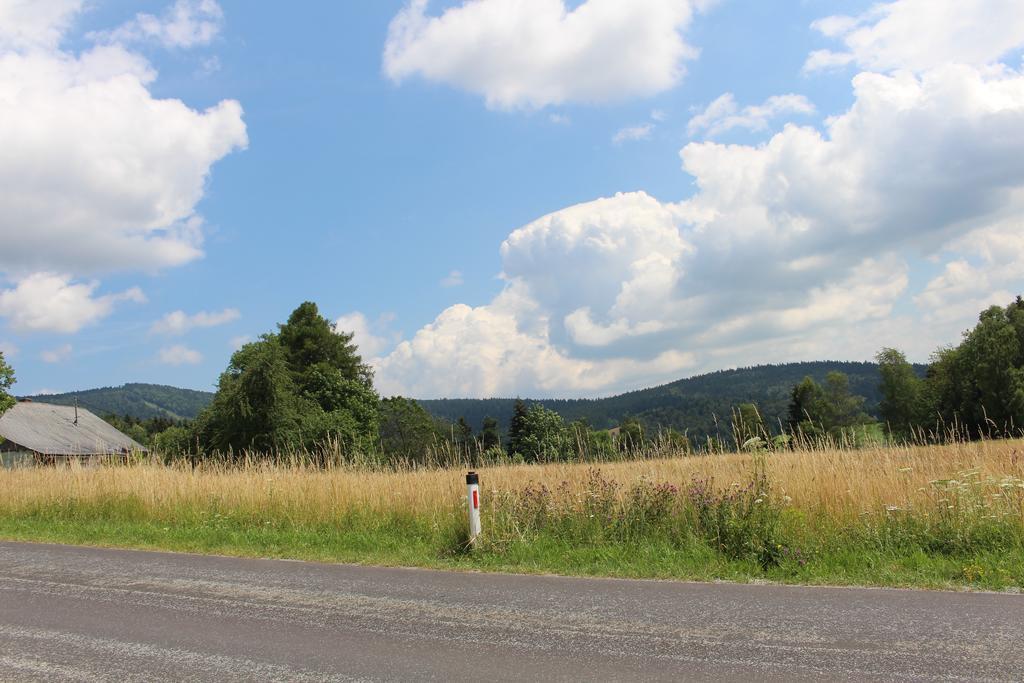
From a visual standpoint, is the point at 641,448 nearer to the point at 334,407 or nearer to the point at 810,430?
the point at 810,430

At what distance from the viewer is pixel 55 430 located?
234 ft

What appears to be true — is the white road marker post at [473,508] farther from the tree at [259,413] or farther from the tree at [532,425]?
the tree at [259,413]

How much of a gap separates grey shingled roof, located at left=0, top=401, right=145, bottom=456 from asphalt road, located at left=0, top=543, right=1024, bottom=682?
63.3 m

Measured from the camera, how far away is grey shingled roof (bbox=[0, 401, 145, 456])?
6550 centimetres

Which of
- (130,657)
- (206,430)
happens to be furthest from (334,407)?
(130,657)

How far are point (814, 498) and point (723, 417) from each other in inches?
124

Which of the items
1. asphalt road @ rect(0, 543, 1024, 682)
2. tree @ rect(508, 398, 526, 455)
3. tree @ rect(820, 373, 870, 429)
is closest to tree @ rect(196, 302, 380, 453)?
tree @ rect(508, 398, 526, 455)

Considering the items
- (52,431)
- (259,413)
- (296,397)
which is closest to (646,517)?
(259,413)

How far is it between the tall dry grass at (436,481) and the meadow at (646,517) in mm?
37

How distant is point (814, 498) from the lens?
33.1 ft

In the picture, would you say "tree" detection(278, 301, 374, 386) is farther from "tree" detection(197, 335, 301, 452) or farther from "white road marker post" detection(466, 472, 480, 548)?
"white road marker post" detection(466, 472, 480, 548)

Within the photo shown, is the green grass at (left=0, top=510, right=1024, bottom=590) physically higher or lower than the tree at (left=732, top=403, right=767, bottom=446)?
lower

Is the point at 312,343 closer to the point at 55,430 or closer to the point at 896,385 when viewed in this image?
the point at 55,430

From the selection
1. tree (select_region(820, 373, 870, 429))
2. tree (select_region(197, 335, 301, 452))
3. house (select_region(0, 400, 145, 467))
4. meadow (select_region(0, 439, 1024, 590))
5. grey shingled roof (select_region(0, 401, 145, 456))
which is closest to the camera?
meadow (select_region(0, 439, 1024, 590))
